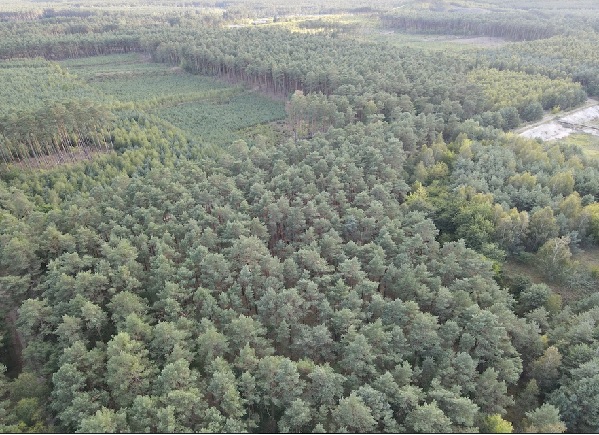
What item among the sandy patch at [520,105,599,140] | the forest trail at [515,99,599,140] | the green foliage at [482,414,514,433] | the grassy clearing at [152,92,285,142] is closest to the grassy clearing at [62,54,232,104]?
the grassy clearing at [152,92,285,142]

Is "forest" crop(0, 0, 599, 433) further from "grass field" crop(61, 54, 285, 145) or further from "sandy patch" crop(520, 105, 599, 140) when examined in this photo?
"grass field" crop(61, 54, 285, 145)

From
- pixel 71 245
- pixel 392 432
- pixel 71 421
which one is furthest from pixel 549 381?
pixel 71 245

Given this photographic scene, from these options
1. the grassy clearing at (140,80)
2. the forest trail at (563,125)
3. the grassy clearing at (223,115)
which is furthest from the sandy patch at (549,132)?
the grassy clearing at (140,80)

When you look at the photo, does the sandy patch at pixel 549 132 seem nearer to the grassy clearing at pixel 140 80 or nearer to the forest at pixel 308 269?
the forest at pixel 308 269

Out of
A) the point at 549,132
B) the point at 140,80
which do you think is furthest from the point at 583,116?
the point at 140,80

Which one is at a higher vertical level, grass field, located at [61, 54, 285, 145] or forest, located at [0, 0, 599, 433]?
forest, located at [0, 0, 599, 433]

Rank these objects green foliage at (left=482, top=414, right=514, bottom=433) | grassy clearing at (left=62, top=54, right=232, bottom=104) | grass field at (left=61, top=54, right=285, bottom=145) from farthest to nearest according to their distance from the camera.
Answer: grassy clearing at (left=62, top=54, right=232, bottom=104)
grass field at (left=61, top=54, right=285, bottom=145)
green foliage at (left=482, top=414, right=514, bottom=433)
